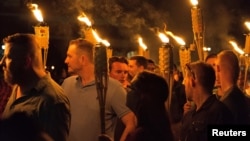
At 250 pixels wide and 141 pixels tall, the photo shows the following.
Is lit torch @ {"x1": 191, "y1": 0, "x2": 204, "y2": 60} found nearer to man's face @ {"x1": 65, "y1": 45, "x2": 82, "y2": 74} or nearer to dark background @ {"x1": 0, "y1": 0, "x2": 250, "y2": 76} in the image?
man's face @ {"x1": 65, "y1": 45, "x2": 82, "y2": 74}

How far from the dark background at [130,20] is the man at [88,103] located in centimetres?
115

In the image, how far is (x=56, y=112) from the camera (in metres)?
3.45

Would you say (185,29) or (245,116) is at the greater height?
(185,29)

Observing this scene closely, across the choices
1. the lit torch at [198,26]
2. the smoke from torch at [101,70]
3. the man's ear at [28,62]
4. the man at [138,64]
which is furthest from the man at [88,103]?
the man at [138,64]

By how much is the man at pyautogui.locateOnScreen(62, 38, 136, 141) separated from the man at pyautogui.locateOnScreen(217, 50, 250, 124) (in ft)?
3.43

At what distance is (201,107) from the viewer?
4715 mm

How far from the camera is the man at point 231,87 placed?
5156 mm

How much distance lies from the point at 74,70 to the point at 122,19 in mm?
5993

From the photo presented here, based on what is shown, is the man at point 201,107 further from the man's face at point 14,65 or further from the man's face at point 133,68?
the man's face at point 133,68

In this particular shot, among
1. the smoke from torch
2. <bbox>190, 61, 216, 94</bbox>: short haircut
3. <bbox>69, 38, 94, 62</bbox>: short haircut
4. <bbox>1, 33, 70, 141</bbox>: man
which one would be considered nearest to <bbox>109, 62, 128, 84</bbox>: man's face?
<bbox>69, 38, 94, 62</bbox>: short haircut

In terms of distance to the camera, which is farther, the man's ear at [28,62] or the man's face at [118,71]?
the man's face at [118,71]

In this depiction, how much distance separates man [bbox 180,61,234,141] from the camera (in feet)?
14.8

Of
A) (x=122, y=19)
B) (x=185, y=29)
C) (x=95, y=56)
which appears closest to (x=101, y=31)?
(x=185, y=29)

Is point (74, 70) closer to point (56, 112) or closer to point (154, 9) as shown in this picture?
point (56, 112)
